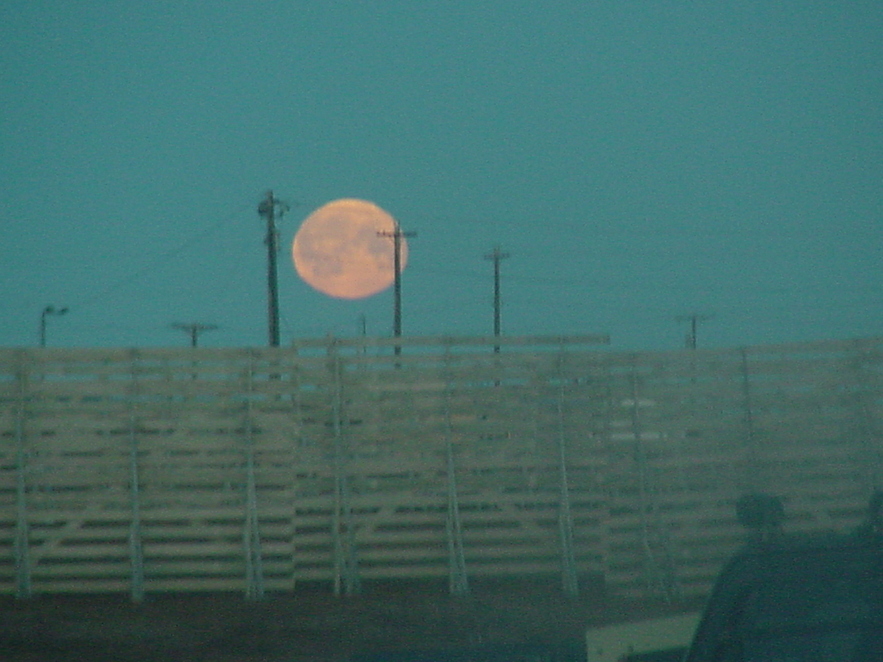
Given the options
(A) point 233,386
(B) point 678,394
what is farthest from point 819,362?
(A) point 233,386

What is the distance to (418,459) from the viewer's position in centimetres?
1052

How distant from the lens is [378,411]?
10.4 metres

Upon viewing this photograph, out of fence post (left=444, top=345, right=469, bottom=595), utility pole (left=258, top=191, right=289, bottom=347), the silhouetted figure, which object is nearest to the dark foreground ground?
fence post (left=444, top=345, right=469, bottom=595)

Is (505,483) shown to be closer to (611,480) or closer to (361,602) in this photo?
(611,480)

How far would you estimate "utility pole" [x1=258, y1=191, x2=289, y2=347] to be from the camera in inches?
883

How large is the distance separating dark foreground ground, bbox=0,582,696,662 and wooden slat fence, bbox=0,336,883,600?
0.23 m

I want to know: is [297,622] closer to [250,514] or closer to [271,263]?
[250,514]

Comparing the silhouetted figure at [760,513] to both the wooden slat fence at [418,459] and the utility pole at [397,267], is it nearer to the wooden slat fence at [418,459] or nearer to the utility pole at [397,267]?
the wooden slat fence at [418,459]

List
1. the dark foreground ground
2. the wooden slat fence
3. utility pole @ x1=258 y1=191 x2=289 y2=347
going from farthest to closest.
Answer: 1. utility pole @ x1=258 y1=191 x2=289 y2=347
2. the wooden slat fence
3. the dark foreground ground

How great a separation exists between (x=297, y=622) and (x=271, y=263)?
1463cm

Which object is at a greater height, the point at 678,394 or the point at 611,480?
the point at 678,394

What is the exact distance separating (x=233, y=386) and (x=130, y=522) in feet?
6.04

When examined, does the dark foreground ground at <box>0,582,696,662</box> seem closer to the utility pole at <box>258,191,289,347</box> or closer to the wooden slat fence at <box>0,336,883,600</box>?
the wooden slat fence at <box>0,336,883,600</box>

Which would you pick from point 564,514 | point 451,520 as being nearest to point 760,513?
point 564,514
